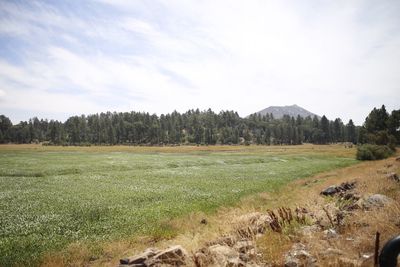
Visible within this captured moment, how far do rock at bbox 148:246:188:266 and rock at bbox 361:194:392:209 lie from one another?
31.2ft

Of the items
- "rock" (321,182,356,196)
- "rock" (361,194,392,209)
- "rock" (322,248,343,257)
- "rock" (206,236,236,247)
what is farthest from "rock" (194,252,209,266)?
"rock" (321,182,356,196)

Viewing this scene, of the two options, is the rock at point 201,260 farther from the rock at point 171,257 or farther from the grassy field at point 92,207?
the grassy field at point 92,207

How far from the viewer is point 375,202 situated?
14.7 m

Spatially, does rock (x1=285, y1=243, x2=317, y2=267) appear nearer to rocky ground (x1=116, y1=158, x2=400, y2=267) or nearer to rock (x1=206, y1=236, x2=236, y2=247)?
rocky ground (x1=116, y1=158, x2=400, y2=267)

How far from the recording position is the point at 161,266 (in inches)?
395

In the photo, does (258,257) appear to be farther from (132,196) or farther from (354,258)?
(132,196)

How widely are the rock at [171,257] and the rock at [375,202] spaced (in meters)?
9.50

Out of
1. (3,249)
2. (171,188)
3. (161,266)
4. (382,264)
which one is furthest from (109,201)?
(382,264)

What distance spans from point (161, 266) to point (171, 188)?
25.4m

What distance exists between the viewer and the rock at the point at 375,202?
1431 centimetres

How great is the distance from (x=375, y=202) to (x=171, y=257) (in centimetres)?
1073

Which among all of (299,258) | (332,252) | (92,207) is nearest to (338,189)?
(332,252)

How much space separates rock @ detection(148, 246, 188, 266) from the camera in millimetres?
10336

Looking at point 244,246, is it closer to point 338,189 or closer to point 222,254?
point 222,254
